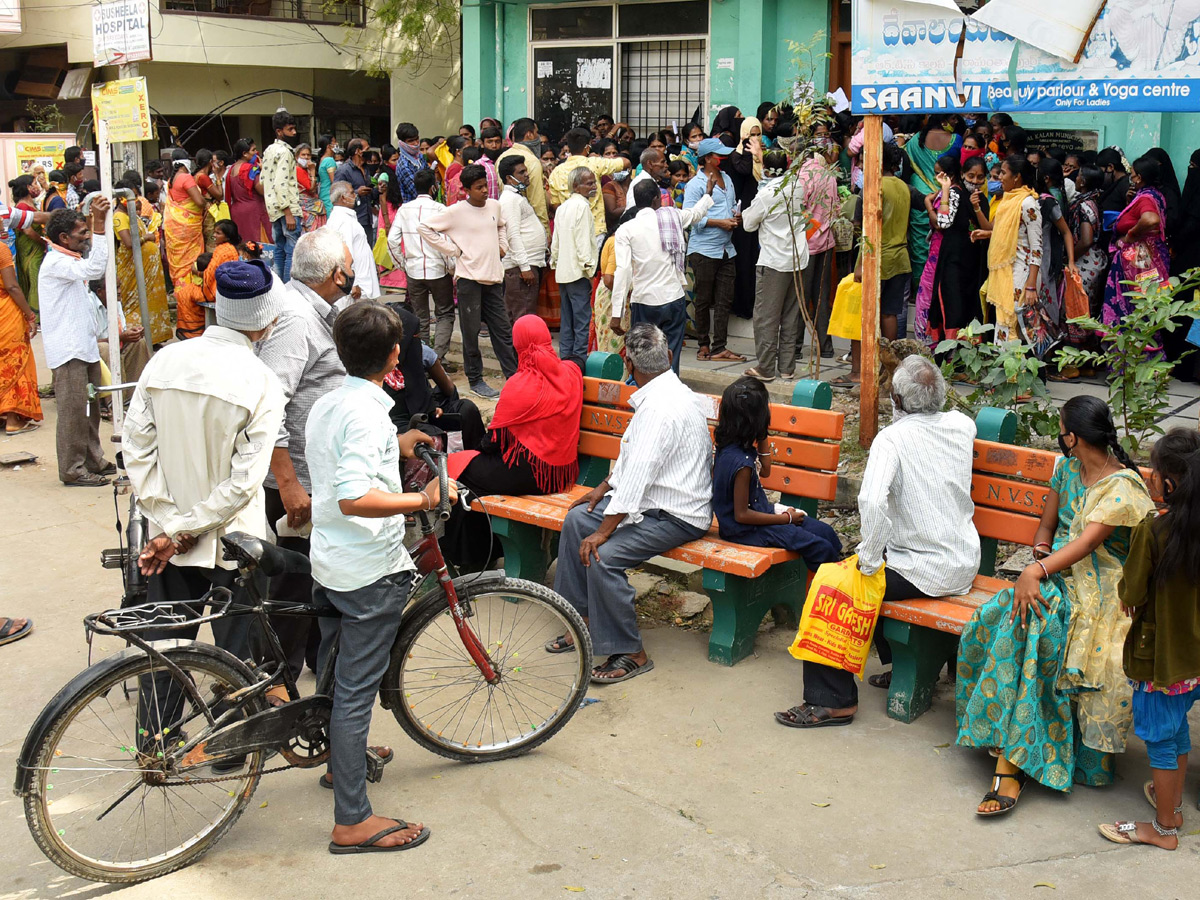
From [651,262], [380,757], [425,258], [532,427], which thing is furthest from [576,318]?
[380,757]

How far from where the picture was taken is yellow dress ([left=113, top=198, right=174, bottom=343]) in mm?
9570

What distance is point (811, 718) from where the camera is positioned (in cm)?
450

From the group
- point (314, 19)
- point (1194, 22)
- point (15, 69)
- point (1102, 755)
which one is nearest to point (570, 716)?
point (1102, 755)

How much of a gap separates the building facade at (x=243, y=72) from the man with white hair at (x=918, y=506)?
16965 millimetres

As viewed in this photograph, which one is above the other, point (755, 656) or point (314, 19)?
point (314, 19)

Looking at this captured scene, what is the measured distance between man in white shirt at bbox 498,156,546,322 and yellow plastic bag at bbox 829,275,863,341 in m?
2.63

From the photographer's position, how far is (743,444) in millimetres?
4855

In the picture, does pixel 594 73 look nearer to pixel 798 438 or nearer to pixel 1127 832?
pixel 798 438

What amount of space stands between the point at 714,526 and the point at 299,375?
1835mm

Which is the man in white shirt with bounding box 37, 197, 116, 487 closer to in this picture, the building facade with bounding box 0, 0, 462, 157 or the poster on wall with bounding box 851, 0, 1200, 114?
the poster on wall with bounding box 851, 0, 1200, 114

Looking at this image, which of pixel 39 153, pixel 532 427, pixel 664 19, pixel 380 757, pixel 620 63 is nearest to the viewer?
pixel 380 757

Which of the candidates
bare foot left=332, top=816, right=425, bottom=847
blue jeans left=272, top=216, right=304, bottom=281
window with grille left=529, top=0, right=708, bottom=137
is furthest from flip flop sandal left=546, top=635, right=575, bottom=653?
window with grille left=529, top=0, right=708, bottom=137

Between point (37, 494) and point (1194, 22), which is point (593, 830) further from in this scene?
point (37, 494)

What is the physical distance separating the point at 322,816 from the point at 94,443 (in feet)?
15.8
